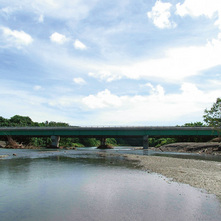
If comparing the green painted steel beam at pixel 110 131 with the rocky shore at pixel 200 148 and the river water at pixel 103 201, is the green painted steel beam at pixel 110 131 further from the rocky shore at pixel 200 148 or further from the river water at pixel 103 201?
the river water at pixel 103 201

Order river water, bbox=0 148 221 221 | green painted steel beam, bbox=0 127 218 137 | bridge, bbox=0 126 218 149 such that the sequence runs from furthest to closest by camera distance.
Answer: bridge, bbox=0 126 218 149 → green painted steel beam, bbox=0 127 218 137 → river water, bbox=0 148 221 221

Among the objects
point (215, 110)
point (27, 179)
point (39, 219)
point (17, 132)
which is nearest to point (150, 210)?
point (39, 219)

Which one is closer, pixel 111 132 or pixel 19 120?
pixel 111 132

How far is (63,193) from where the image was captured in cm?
1731

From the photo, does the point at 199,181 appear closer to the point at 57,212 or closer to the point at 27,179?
the point at 57,212

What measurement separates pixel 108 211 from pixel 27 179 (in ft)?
41.8

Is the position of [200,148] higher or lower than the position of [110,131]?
lower

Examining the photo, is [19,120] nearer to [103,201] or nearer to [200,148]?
[200,148]

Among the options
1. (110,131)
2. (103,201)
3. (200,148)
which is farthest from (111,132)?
(103,201)

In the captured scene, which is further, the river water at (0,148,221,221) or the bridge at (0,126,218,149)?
the bridge at (0,126,218,149)

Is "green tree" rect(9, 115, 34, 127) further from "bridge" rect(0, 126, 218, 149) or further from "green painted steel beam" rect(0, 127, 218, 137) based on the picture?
"green painted steel beam" rect(0, 127, 218, 137)

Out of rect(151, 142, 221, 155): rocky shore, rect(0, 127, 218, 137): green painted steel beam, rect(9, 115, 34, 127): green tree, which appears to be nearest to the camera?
rect(151, 142, 221, 155): rocky shore

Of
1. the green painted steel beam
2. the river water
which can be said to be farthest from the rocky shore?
the river water

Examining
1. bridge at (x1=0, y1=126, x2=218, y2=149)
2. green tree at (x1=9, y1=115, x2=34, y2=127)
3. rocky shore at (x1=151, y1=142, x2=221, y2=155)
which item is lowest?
rocky shore at (x1=151, y1=142, x2=221, y2=155)
